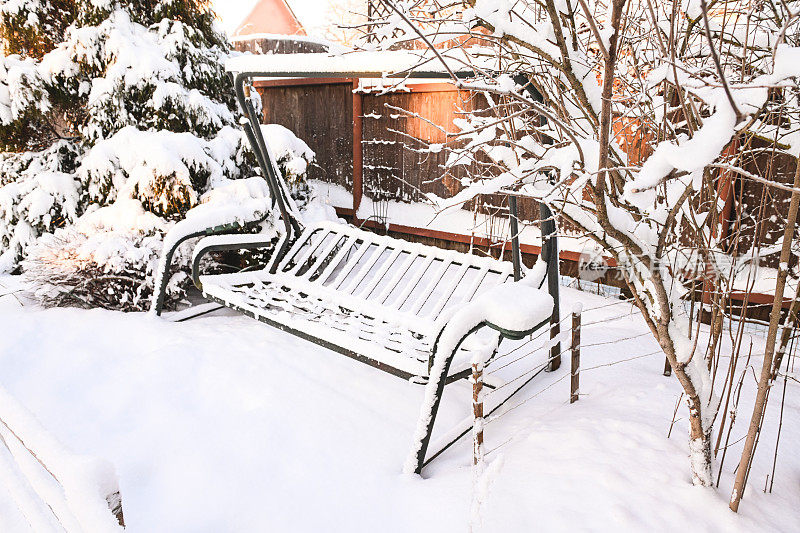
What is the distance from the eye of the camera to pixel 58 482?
47.3 inches

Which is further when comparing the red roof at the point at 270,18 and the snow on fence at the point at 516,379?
the red roof at the point at 270,18

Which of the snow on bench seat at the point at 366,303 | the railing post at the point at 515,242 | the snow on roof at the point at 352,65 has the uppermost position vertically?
the snow on roof at the point at 352,65

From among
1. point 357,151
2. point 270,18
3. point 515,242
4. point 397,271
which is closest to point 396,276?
point 397,271

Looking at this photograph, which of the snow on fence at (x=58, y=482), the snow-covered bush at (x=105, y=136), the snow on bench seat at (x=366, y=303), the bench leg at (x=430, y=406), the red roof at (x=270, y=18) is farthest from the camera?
the red roof at (x=270, y=18)

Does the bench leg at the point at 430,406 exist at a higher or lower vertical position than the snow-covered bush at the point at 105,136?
lower

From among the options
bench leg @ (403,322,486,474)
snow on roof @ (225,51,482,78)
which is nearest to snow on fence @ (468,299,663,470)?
bench leg @ (403,322,486,474)

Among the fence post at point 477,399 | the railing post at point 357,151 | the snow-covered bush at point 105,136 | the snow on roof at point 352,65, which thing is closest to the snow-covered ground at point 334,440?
the fence post at point 477,399

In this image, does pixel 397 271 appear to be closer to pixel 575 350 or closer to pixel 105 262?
pixel 575 350

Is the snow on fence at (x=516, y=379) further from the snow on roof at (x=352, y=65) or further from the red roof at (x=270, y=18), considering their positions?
the red roof at (x=270, y=18)

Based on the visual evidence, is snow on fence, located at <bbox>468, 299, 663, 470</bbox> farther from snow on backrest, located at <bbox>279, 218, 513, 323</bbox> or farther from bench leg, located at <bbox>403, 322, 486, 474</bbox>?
snow on backrest, located at <bbox>279, 218, 513, 323</bbox>

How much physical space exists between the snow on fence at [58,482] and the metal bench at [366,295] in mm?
1123

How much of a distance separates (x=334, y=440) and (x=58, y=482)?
1.16m

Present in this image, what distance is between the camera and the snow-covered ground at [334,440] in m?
1.55

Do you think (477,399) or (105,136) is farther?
(105,136)
